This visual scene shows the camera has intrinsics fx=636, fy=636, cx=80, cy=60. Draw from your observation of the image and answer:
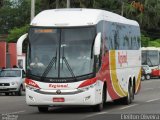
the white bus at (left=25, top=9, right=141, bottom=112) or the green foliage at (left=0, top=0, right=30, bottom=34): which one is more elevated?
the white bus at (left=25, top=9, right=141, bottom=112)

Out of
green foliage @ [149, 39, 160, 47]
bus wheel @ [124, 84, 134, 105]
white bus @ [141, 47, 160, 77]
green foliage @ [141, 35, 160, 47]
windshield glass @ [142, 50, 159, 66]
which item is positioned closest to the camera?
bus wheel @ [124, 84, 134, 105]

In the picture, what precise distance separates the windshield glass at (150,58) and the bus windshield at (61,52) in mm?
46490

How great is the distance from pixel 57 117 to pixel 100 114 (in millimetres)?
1660

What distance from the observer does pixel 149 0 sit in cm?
8725

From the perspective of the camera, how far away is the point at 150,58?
67.7 m

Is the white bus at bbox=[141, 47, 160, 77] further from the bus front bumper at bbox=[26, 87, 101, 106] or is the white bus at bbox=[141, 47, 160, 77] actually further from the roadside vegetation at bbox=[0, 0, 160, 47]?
the bus front bumper at bbox=[26, 87, 101, 106]

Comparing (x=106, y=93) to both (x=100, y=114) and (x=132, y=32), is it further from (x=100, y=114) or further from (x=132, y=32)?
(x=132, y=32)

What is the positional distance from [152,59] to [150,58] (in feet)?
0.78

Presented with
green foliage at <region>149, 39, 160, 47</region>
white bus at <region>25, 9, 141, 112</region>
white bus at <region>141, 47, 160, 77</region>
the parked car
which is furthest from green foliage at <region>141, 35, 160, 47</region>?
white bus at <region>25, 9, 141, 112</region>

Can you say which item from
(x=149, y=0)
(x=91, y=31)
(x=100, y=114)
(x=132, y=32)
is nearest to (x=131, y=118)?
(x=100, y=114)

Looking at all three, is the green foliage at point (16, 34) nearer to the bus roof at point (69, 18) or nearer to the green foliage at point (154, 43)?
the green foliage at point (154, 43)

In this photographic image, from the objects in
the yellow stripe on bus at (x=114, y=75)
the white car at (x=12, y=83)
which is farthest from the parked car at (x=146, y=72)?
the yellow stripe on bus at (x=114, y=75)

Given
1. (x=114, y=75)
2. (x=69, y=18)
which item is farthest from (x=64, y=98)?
(x=114, y=75)

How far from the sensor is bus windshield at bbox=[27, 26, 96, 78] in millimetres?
20703
